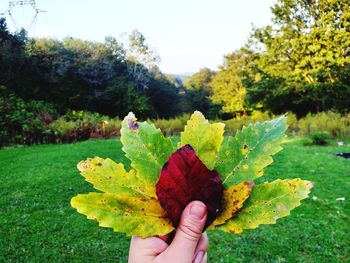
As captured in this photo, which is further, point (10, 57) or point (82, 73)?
point (82, 73)

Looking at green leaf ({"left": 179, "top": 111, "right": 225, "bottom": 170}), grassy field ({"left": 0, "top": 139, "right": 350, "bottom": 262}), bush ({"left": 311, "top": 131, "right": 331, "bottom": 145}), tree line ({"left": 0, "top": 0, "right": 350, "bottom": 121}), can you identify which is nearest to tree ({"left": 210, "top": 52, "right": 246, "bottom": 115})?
tree line ({"left": 0, "top": 0, "right": 350, "bottom": 121})

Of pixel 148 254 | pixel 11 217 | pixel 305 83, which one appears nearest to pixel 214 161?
pixel 148 254

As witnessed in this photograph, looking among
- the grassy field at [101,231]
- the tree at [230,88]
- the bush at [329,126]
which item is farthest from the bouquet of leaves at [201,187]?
the tree at [230,88]

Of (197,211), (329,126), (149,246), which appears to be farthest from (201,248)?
(329,126)

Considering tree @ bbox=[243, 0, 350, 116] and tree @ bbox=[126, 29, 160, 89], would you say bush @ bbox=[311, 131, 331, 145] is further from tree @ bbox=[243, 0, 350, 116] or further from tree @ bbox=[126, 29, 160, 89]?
tree @ bbox=[126, 29, 160, 89]

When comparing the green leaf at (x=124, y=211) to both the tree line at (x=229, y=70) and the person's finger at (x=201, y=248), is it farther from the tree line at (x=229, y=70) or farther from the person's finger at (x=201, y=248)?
the tree line at (x=229, y=70)

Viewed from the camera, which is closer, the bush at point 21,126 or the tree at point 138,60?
the bush at point 21,126

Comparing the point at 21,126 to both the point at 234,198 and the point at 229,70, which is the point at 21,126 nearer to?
the point at 234,198

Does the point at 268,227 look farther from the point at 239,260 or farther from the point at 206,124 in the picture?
the point at 206,124
